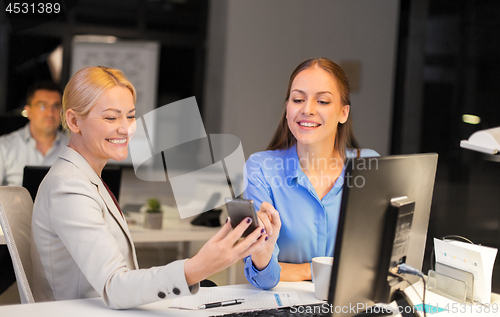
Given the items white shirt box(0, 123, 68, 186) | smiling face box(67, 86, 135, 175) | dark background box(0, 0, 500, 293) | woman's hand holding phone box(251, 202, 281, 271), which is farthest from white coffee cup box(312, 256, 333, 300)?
white shirt box(0, 123, 68, 186)

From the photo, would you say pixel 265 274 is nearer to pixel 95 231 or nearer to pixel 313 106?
pixel 95 231

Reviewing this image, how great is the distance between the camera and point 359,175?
84cm

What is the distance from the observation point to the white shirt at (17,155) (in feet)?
11.3

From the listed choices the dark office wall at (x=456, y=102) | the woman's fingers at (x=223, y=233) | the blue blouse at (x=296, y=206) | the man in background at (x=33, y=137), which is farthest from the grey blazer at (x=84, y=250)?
the man in background at (x=33, y=137)

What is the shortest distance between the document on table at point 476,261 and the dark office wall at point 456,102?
1.28m

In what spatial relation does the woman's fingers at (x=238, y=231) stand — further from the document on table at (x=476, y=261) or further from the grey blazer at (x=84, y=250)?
the document on table at (x=476, y=261)

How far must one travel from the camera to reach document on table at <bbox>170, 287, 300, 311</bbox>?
1165mm

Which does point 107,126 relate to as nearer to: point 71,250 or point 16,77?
point 71,250

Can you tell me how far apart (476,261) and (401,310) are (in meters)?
0.32

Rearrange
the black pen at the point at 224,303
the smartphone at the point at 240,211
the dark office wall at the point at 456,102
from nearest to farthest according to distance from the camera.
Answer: the smartphone at the point at 240,211 < the black pen at the point at 224,303 < the dark office wall at the point at 456,102

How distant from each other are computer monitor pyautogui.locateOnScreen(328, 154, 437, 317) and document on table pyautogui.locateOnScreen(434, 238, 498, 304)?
302 mm

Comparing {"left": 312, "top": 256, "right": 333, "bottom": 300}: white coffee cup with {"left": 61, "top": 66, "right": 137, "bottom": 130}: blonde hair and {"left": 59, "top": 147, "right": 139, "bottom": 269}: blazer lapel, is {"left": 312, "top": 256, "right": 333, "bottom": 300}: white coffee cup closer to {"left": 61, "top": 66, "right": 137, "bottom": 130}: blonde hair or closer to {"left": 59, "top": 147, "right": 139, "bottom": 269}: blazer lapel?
{"left": 59, "top": 147, "right": 139, "bottom": 269}: blazer lapel

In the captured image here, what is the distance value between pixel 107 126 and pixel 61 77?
267 centimetres

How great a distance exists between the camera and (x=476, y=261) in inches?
49.6
